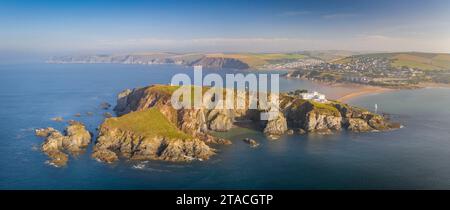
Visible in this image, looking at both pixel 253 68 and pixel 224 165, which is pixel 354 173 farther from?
pixel 253 68

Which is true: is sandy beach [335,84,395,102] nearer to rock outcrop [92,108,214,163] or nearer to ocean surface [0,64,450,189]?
ocean surface [0,64,450,189]

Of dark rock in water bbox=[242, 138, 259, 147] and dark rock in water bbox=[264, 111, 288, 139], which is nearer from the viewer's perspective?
dark rock in water bbox=[242, 138, 259, 147]

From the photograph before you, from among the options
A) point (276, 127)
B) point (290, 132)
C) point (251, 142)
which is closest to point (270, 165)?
point (251, 142)

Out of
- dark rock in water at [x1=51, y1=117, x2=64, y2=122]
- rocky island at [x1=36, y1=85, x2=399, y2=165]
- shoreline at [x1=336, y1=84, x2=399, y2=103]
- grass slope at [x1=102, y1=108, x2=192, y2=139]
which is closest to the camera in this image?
rocky island at [x1=36, y1=85, x2=399, y2=165]

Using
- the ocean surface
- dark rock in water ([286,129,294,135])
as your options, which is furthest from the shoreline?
dark rock in water ([286,129,294,135])

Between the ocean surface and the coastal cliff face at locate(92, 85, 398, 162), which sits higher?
the coastal cliff face at locate(92, 85, 398, 162)

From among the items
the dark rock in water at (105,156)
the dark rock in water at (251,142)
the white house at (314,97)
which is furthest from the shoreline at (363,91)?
the dark rock in water at (105,156)

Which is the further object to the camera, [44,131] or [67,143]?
[44,131]

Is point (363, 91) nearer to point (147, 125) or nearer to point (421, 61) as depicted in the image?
point (421, 61)
